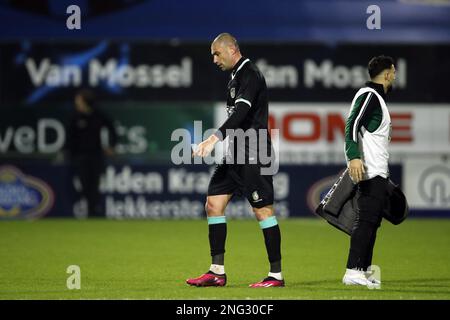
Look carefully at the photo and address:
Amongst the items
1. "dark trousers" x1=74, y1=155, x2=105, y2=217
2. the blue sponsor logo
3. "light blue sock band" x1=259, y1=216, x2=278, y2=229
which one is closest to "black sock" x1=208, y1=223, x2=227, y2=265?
"light blue sock band" x1=259, y1=216, x2=278, y2=229

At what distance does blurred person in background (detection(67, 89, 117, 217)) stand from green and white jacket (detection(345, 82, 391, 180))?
8833 mm

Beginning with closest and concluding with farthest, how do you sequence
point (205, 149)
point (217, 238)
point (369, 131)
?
point (205, 149), point (369, 131), point (217, 238)

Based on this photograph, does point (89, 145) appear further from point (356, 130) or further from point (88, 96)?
point (356, 130)

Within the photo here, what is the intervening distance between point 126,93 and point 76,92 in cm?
82

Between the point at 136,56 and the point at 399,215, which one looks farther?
the point at 136,56

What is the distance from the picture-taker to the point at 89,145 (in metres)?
18.4

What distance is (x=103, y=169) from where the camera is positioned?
60.5 ft

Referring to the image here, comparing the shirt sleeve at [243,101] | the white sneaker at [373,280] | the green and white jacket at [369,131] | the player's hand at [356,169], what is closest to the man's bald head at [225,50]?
the shirt sleeve at [243,101]

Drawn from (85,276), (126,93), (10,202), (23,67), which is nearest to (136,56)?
(126,93)

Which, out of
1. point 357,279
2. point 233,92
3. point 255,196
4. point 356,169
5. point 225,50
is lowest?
point 357,279

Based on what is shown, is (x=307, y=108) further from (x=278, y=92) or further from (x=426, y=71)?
(x=426, y=71)

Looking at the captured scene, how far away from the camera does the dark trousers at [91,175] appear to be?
60.2 feet

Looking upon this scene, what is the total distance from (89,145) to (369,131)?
9175 mm

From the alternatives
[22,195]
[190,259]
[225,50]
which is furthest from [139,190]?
[225,50]
